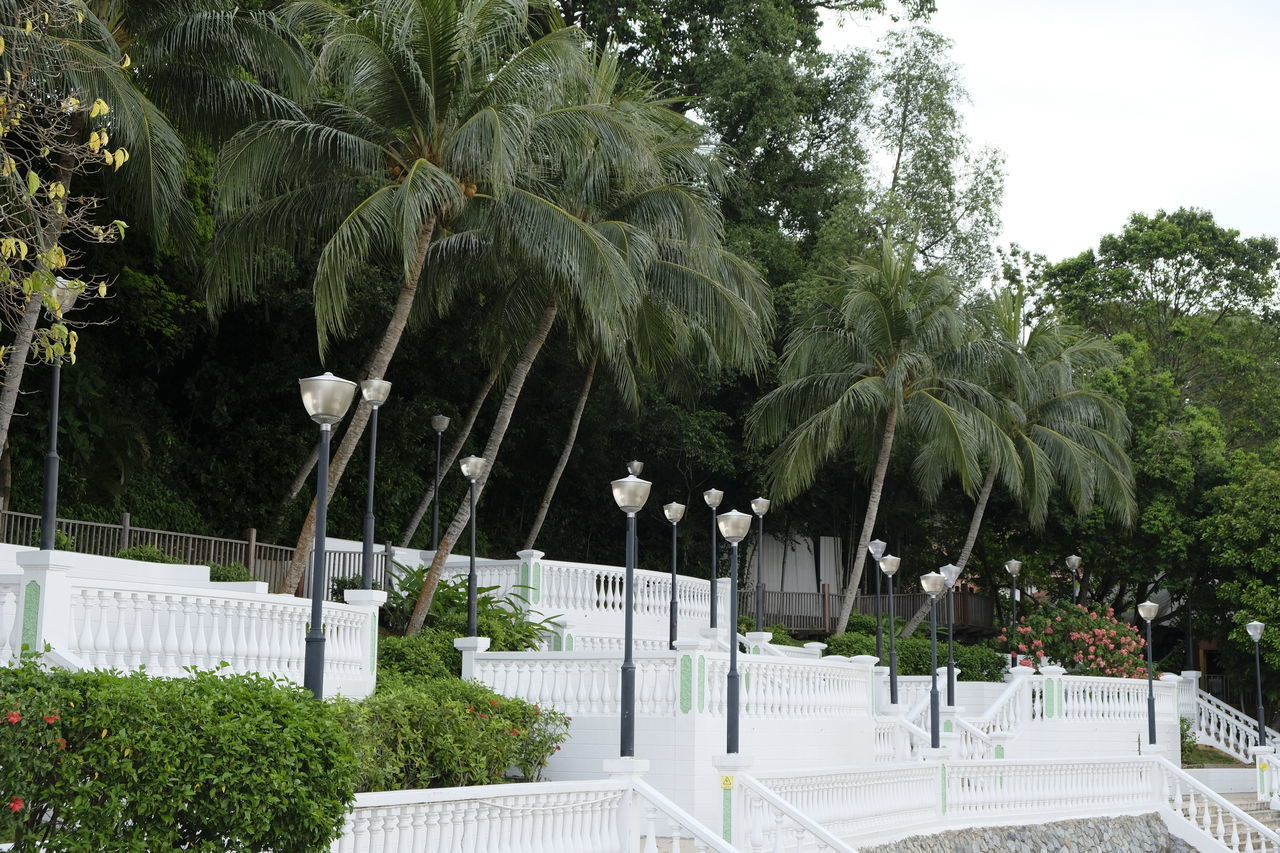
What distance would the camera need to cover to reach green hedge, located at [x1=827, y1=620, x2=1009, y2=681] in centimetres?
2838

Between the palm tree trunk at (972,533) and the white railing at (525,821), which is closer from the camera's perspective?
the white railing at (525,821)

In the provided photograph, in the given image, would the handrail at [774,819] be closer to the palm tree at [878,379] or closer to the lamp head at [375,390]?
the lamp head at [375,390]

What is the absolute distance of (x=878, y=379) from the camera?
1152 inches

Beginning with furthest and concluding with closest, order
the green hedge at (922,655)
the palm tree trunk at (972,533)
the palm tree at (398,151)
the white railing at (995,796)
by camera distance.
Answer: the palm tree trunk at (972,533) < the green hedge at (922,655) < the palm tree at (398,151) < the white railing at (995,796)

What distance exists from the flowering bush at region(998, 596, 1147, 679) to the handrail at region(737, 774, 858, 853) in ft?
56.9

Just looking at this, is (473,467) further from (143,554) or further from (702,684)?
(702,684)

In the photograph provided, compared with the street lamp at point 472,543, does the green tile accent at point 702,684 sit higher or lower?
lower

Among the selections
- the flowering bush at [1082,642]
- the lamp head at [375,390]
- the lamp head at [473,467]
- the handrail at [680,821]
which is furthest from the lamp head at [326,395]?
the flowering bush at [1082,642]

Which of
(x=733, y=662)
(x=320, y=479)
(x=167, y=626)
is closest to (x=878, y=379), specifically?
(x=733, y=662)

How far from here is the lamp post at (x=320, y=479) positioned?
9.46 m

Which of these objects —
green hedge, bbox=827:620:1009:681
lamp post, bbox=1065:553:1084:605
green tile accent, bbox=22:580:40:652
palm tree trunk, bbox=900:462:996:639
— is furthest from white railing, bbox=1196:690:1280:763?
green tile accent, bbox=22:580:40:652

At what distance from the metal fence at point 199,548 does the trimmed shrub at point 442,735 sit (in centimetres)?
695

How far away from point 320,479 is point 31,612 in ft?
9.17

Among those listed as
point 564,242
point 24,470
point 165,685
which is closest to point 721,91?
point 564,242
